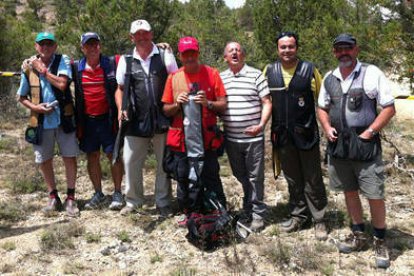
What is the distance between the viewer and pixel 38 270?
13.4 ft

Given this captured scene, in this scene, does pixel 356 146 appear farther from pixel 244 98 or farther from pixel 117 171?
pixel 117 171

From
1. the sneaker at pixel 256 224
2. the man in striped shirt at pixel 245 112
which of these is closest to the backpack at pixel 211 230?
the sneaker at pixel 256 224

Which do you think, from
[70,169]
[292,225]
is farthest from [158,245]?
[70,169]

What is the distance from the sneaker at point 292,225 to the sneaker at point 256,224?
0.75 feet

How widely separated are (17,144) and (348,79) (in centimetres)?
627

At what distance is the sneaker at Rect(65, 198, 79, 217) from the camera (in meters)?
5.17

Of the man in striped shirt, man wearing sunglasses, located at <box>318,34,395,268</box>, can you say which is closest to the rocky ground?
man wearing sunglasses, located at <box>318,34,395,268</box>

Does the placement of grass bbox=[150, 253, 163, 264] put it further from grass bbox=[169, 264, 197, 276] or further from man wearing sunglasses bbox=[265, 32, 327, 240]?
man wearing sunglasses bbox=[265, 32, 327, 240]

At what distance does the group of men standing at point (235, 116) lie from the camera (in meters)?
3.85

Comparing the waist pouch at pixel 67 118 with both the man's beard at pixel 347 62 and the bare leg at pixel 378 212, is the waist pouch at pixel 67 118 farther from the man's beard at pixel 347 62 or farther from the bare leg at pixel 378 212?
the bare leg at pixel 378 212

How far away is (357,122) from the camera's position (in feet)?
12.5

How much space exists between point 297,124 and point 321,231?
1.14 metres

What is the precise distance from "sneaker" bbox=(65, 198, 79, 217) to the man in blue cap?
0.02 m

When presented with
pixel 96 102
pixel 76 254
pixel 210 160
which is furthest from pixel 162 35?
pixel 76 254
